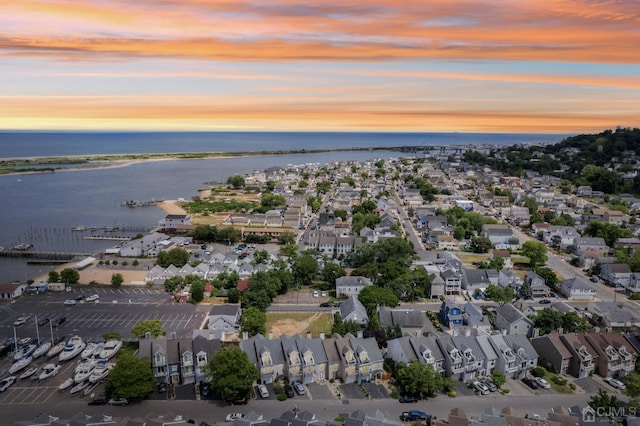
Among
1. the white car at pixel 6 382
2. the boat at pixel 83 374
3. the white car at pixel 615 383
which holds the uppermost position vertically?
the boat at pixel 83 374

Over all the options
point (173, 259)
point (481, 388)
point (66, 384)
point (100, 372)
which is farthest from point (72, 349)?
point (481, 388)

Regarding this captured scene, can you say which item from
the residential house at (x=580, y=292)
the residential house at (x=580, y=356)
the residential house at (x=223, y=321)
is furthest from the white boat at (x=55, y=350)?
the residential house at (x=580, y=292)

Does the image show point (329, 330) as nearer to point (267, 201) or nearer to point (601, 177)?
point (267, 201)

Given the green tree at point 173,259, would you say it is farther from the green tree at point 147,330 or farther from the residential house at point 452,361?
the residential house at point 452,361

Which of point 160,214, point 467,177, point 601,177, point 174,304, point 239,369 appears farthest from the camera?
point 467,177

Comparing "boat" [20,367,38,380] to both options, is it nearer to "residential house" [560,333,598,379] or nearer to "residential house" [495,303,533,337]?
"residential house" [495,303,533,337]

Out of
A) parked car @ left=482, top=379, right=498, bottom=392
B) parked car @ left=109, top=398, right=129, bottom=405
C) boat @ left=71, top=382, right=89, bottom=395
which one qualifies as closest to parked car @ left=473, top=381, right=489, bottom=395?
parked car @ left=482, top=379, right=498, bottom=392

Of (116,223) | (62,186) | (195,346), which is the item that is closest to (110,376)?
(195,346)

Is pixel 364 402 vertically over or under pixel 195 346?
under
